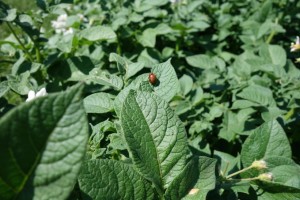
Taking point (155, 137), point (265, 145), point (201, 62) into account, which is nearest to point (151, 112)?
point (155, 137)

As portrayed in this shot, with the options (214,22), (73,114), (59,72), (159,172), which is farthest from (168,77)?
(214,22)

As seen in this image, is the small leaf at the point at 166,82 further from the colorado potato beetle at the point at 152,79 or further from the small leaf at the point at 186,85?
the small leaf at the point at 186,85

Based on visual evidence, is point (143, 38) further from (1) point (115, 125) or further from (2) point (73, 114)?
(2) point (73, 114)

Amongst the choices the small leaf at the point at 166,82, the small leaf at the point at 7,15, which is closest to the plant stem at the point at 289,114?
the small leaf at the point at 166,82

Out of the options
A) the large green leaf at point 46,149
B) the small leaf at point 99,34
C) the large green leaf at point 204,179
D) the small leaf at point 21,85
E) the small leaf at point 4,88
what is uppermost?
the large green leaf at point 46,149

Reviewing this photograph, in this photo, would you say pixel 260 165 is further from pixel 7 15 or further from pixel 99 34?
pixel 7 15

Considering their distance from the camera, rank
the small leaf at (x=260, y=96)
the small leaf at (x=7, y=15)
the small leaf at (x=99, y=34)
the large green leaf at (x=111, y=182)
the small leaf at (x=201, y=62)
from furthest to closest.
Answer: the small leaf at (x=201, y=62) → the small leaf at (x=99, y=34) → the small leaf at (x=260, y=96) → the small leaf at (x=7, y=15) → the large green leaf at (x=111, y=182)

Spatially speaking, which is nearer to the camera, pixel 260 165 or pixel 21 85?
pixel 260 165
